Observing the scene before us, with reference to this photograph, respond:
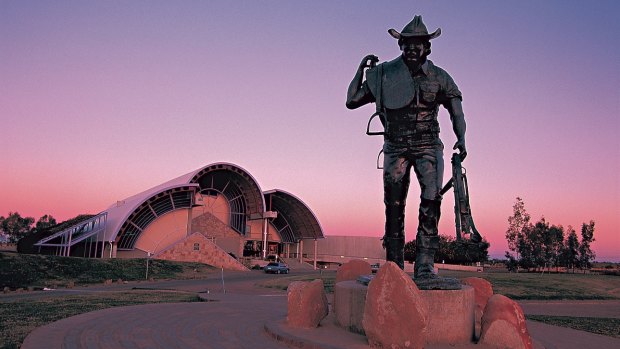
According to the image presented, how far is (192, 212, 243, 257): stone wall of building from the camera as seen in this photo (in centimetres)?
4900

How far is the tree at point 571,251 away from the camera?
168ft

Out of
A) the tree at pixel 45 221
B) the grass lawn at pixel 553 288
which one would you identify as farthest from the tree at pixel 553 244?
the tree at pixel 45 221

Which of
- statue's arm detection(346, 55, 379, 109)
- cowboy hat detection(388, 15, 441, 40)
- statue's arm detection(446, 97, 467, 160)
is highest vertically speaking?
cowboy hat detection(388, 15, 441, 40)

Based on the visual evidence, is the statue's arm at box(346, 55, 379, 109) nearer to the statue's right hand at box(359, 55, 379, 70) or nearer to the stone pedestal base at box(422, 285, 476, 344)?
the statue's right hand at box(359, 55, 379, 70)

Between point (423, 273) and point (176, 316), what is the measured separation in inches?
189

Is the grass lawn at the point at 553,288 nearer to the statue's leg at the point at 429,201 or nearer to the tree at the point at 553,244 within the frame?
the statue's leg at the point at 429,201

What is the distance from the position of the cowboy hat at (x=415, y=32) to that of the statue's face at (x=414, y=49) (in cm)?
9

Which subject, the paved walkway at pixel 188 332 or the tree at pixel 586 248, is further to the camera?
the tree at pixel 586 248

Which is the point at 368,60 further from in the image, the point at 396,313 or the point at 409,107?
the point at 396,313

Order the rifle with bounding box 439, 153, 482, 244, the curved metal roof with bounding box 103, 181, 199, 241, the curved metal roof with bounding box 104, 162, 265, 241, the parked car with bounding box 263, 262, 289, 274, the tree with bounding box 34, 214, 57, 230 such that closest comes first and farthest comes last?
the rifle with bounding box 439, 153, 482, 244 → the parked car with bounding box 263, 262, 289, 274 → the curved metal roof with bounding box 103, 181, 199, 241 → the curved metal roof with bounding box 104, 162, 265, 241 → the tree with bounding box 34, 214, 57, 230

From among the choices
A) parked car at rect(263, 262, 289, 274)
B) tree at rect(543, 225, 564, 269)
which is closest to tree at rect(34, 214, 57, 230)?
parked car at rect(263, 262, 289, 274)

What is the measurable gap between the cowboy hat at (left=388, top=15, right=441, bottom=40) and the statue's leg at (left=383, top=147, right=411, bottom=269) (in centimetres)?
178

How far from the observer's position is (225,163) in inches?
1789

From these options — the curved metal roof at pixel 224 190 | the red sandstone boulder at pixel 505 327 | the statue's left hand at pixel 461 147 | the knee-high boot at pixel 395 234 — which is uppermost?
the curved metal roof at pixel 224 190
